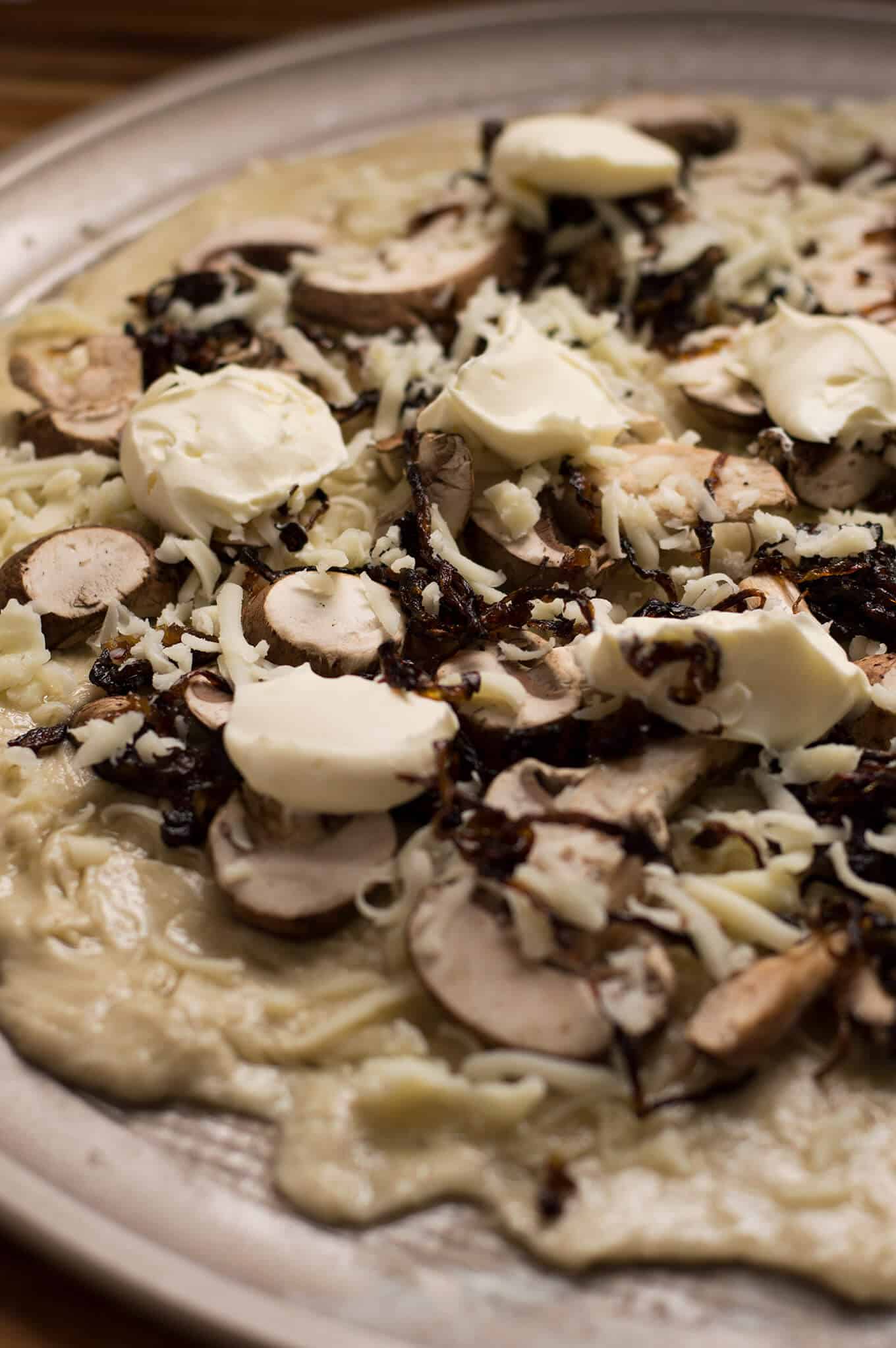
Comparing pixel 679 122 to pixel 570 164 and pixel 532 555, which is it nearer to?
pixel 570 164

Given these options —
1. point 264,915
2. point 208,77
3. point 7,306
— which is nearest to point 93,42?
point 208,77

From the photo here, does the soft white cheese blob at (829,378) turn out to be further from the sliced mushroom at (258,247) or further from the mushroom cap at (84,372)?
the mushroom cap at (84,372)

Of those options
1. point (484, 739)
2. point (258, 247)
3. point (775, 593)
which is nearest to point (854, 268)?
point (775, 593)

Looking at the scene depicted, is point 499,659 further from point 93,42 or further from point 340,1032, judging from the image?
point 93,42

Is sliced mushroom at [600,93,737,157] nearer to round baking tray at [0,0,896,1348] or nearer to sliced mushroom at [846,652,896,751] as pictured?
sliced mushroom at [846,652,896,751]

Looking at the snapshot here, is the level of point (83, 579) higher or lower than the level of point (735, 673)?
lower

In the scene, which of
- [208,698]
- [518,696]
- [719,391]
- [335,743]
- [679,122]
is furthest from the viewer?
[679,122]

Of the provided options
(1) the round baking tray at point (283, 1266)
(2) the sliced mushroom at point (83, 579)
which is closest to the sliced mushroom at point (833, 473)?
(2) the sliced mushroom at point (83, 579)
